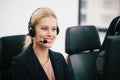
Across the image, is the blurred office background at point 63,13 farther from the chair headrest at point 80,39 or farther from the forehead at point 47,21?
the forehead at point 47,21

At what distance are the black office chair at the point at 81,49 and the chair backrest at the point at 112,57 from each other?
100cm

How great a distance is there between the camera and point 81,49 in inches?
79.5

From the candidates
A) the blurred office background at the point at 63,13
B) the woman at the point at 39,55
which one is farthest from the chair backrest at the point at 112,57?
the blurred office background at the point at 63,13

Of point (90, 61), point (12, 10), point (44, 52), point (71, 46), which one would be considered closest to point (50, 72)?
point (44, 52)

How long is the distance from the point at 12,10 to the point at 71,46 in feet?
3.09

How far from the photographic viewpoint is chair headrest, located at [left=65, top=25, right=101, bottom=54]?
6.38ft

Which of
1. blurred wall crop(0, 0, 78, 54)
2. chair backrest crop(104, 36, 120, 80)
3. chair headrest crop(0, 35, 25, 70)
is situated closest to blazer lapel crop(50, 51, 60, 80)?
chair backrest crop(104, 36, 120, 80)

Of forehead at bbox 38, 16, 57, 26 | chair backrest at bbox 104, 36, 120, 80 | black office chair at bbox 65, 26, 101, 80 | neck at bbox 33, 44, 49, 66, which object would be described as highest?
forehead at bbox 38, 16, 57, 26

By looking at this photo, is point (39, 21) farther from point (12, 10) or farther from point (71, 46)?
point (12, 10)

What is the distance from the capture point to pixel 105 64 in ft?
3.01

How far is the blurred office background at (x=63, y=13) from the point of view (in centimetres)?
258

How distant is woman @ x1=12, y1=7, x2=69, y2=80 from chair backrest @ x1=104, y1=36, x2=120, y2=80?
40cm

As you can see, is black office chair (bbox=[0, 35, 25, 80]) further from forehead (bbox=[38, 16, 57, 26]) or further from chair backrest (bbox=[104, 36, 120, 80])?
chair backrest (bbox=[104, 36, 120, 80])

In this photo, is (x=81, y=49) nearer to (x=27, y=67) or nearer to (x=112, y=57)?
(x=27, y=67)
